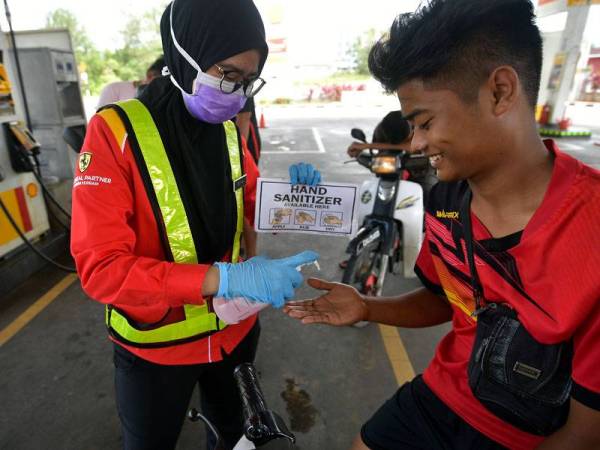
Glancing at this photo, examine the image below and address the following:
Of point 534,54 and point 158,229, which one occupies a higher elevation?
point 534,54

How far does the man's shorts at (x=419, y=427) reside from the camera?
44.9 inches

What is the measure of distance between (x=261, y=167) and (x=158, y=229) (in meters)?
7.00

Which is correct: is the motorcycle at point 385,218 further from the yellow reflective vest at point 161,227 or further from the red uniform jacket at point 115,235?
the red uniform jacket at point 115,235

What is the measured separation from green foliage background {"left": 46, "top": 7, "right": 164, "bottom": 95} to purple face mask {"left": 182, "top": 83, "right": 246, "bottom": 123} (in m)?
38.0

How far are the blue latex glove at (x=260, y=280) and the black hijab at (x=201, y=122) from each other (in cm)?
21

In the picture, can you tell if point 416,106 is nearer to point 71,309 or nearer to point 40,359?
point 40,359

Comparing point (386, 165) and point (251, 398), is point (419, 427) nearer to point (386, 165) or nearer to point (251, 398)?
point (251, 398)

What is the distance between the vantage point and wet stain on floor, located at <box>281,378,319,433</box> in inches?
85.6

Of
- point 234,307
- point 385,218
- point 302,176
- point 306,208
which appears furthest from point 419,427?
point 385,218

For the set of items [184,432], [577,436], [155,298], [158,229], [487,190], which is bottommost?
[184,432]

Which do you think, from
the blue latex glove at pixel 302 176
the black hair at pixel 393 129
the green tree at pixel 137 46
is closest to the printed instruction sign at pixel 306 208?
the blue latex glove at pixel 302 176

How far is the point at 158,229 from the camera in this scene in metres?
1.16

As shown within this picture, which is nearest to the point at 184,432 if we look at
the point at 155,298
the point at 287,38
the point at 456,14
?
the point at 155,298

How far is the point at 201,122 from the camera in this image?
129cm
